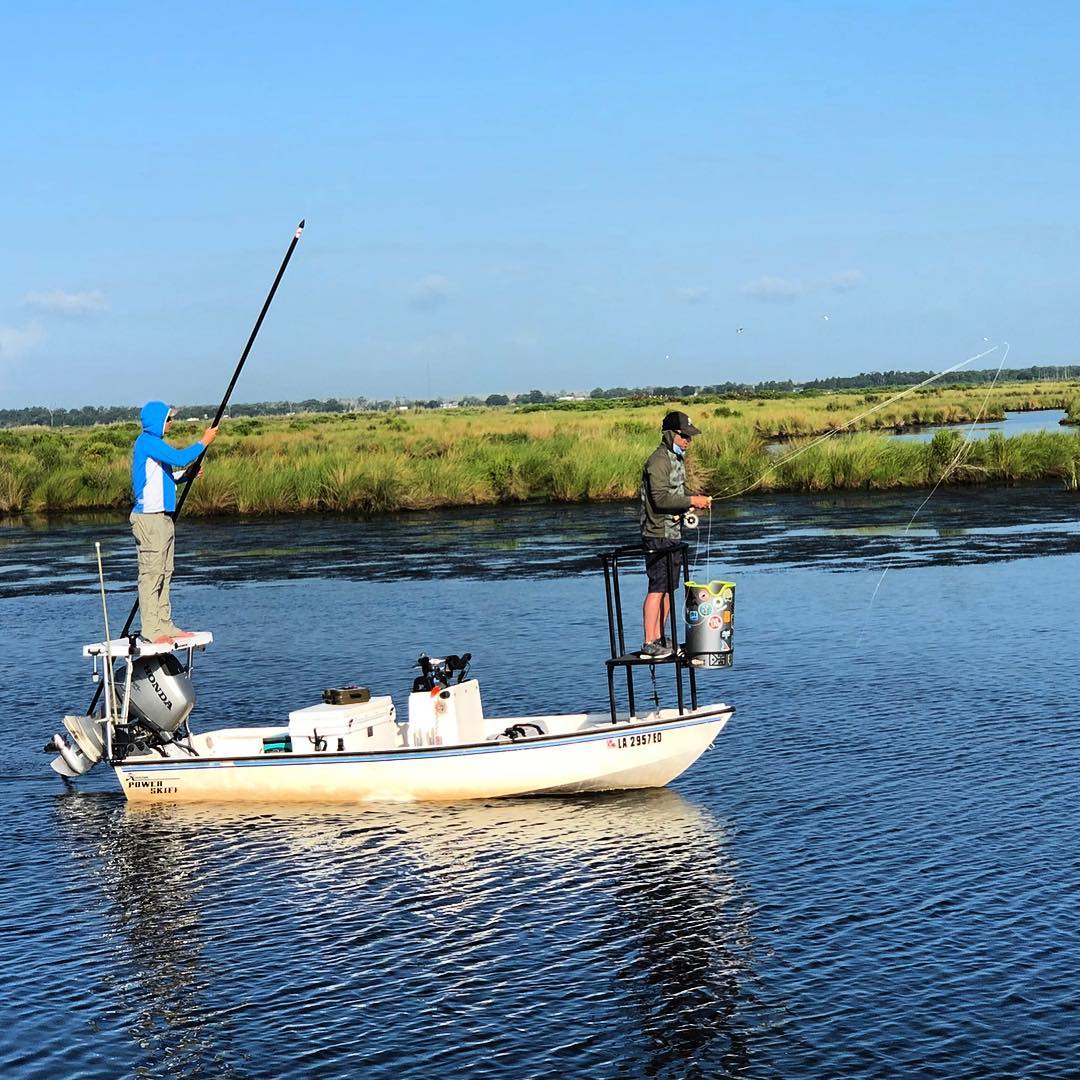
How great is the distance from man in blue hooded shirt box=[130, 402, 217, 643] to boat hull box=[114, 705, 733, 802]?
43.3 inches

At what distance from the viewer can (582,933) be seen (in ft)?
31.0

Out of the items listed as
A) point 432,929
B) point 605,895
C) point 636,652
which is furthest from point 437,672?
point 432,929

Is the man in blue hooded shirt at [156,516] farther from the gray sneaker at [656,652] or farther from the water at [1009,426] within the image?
the water at [1009,426]

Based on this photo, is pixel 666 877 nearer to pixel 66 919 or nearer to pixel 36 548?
pixel 66 919

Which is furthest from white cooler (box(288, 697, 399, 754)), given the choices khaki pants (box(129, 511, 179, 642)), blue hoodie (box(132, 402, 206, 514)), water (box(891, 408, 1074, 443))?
water (box(891, 408, 1074, 443))

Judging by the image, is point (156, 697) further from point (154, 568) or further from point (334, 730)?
point (334, 730)

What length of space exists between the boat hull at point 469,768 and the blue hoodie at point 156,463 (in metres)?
1.92

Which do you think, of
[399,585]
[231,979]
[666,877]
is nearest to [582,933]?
[666,877]

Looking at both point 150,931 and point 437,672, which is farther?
point 437,672

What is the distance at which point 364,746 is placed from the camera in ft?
40.8

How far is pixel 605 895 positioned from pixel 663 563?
10.7ft

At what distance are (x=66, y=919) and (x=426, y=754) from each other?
9.36 feet

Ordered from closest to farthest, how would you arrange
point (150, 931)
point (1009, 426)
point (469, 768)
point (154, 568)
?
1. point (150, 931)
2. point (469, 768)
3. point (154, 568)
4. point (1009, 426)

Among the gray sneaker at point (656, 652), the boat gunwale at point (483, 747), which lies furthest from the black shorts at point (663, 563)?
the boat gunwale at point (483, 747)
